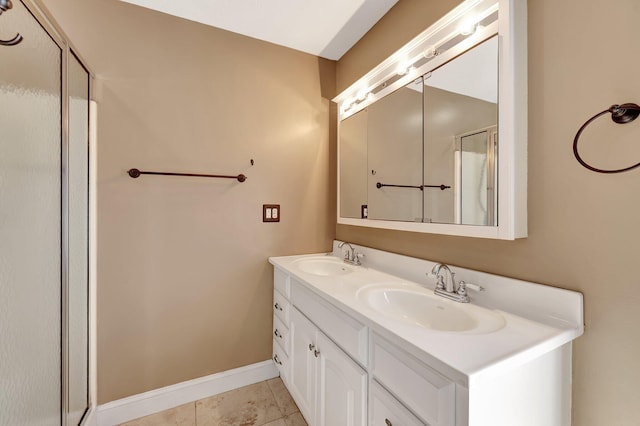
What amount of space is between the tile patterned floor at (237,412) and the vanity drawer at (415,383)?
0.97m

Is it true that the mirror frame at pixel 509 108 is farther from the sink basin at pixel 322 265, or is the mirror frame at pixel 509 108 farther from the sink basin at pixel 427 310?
the sink basin at pixel 322 265

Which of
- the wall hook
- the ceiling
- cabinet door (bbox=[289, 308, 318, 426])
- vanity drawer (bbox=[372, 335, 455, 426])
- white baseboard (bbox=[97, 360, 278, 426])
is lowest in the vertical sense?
white baseboard (bbox=[97, 360, 278, 426])

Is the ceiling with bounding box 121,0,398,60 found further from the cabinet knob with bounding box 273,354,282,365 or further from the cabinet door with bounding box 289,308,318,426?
the cabinet knob with bounding box 273,354,282,365

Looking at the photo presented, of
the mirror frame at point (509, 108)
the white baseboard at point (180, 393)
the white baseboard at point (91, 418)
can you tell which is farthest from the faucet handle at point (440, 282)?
the white baseboard at point (91, 418)

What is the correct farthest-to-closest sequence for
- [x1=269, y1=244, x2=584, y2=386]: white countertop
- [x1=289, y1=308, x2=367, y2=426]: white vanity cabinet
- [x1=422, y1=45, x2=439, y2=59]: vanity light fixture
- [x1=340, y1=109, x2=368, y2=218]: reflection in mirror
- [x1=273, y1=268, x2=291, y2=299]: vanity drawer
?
[x1=340, y1=109, x2=368, y2=218]: reflection in mirror
[x1=273, y1=268, x2=291, y2=299]: vanity drawer
[x1=422, y1=45, x2=439, y2=59]: vanity light fixture
[x1=289, y1=308, x2=367, y2=426]: white vanity cabinet
[x1=269, y1=244, x2=584, y2=386]: white countertop

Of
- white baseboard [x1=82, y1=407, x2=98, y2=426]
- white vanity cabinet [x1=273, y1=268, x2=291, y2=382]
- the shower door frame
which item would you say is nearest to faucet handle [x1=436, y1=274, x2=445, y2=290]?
white vanity cabinet [x1=273, y1=268, x2=291, y2=382]

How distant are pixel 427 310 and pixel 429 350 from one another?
470mm

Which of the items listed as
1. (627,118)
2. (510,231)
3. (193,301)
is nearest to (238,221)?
(193,301)

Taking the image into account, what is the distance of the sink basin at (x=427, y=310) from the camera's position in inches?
36.4

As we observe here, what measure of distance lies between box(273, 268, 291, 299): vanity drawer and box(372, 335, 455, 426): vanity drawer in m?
0.79

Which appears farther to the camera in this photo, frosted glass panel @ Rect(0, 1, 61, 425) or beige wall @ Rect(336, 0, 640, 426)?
frosted glass panel @ Rect(0, 1, 61, 425)

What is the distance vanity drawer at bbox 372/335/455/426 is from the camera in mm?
671

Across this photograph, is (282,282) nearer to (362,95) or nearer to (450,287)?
(450,287)

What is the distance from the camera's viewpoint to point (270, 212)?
1872 millimetres
